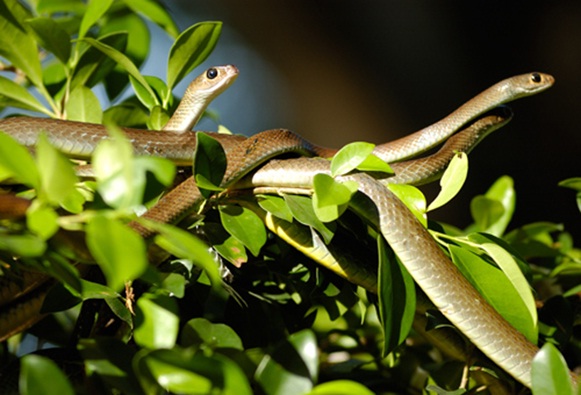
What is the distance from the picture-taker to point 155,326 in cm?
60

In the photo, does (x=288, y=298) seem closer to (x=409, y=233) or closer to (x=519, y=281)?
(x=409, y=233)

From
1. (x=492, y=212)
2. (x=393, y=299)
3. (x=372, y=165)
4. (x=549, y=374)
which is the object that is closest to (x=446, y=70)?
(x=492, y=212)

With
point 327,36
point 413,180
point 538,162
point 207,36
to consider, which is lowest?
point 538,162

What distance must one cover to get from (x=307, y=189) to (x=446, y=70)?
129 inches

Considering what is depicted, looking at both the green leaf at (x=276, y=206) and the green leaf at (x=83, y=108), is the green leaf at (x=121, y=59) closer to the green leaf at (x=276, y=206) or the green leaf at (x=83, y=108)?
the green leaf at (x=83, y=108)

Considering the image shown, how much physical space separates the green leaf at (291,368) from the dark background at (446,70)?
328 centimetres

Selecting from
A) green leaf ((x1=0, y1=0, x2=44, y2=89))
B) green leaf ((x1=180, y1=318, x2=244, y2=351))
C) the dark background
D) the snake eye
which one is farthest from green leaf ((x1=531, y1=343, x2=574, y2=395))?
the dark background

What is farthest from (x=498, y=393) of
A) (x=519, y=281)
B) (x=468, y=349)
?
(x=519, y=281)

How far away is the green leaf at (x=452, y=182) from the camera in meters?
0.97

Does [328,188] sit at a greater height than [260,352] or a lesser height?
greater

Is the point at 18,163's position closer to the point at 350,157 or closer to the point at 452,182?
the point at 350,157

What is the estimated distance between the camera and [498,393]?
100cm

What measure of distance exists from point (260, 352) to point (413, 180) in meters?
0.48

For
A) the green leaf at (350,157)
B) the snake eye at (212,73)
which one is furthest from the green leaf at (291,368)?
the snake eye at (212,73)
